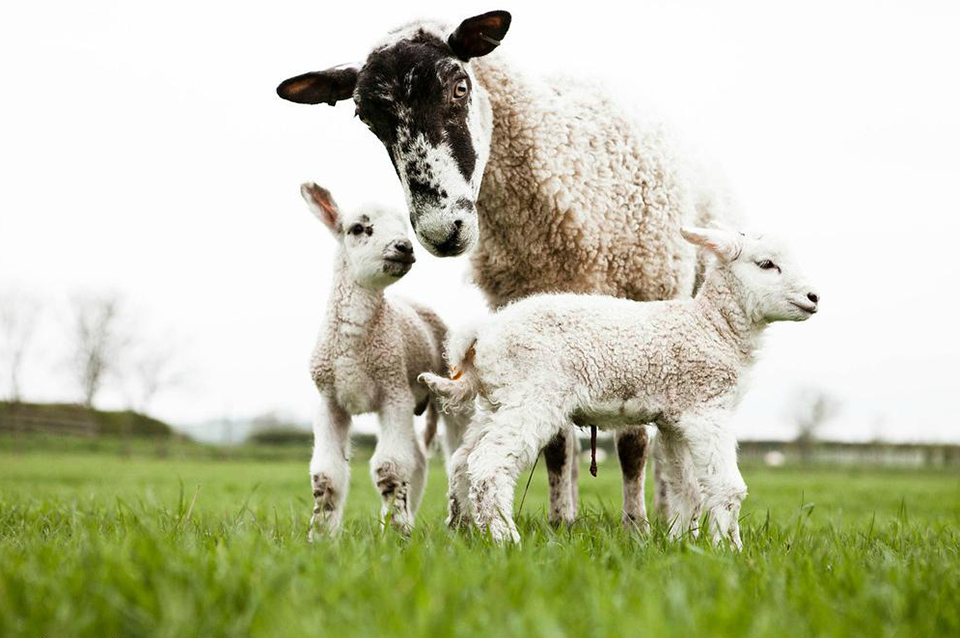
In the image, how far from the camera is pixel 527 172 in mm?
4965

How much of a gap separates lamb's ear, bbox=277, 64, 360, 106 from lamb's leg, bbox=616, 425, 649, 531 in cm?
283

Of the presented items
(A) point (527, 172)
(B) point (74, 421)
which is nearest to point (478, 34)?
(A) point (527, 172)

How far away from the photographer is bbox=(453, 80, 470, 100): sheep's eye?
431 centimetres

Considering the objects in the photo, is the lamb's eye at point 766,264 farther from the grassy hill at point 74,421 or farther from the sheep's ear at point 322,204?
the grassy hill at point 74,421

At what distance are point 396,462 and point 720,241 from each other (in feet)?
6.94

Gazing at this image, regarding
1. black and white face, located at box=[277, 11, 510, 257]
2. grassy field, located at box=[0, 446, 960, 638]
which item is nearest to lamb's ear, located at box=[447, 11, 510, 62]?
black and white face, located at box=[277, 11, 510, 257]

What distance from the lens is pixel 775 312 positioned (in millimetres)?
4145

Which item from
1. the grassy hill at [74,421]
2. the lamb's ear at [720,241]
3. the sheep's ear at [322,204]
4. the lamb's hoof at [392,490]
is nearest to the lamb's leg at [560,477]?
the lamb's hoof at [392,490]

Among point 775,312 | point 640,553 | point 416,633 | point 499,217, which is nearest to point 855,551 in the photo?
point 640,553

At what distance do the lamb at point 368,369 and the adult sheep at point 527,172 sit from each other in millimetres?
606

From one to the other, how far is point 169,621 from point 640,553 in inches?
72.9

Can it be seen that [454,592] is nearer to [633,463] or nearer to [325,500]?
[325,500]

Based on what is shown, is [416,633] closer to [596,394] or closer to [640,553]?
A: [640,553]

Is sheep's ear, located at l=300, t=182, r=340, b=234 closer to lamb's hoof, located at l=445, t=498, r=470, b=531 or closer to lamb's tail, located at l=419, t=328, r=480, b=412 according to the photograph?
lamb's tail, located at l=419, t=328, r=480, b=412
